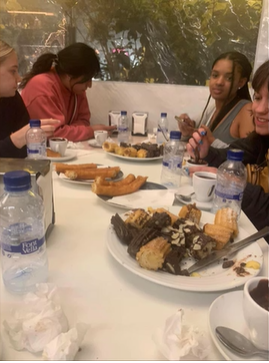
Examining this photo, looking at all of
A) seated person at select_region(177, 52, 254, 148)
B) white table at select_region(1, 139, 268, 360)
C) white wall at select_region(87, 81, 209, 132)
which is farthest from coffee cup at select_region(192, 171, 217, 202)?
white wall at select_region(87, 81, 209, 132)

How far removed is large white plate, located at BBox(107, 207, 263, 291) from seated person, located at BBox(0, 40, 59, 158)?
0.86 meters

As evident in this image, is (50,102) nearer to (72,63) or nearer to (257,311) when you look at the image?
(72,63)

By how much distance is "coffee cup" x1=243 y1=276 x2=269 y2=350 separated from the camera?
1.45ft

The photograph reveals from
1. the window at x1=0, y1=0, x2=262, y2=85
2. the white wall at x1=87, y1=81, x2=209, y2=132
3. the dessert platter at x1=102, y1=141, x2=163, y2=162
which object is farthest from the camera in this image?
the white wall at x1=87, y1=81, x2=209, y2=132

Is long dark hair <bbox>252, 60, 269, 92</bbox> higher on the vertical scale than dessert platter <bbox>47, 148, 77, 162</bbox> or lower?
higher

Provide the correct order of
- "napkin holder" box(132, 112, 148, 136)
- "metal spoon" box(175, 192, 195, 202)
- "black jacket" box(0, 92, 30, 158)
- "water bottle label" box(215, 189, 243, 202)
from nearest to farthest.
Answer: "water bottle label" box(215, 189, 243, 202), "metal spoon" box(175, 192, 195, 202), "black jacket" box(0, 92, 30, 158), "napkin holder" box(132, 112, 148, 136)

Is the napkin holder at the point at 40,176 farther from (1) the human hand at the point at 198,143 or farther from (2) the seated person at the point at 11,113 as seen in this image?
(1) the human hand at the point at 198,143

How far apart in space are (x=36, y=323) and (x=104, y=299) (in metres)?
0.15

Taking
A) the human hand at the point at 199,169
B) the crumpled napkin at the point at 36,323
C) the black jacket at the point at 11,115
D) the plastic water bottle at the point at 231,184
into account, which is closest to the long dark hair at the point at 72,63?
the black jacket at the point at 11,115

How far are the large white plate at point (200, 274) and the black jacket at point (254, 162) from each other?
0.41 metres

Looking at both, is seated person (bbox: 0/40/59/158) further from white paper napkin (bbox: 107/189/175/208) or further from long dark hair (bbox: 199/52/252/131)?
long dark hair (bbox: 199/52/252/131)

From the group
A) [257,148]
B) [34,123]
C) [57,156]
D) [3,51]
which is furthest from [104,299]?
[3,51]

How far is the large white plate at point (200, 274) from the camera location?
0.61 m

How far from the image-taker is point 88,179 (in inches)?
46.8
